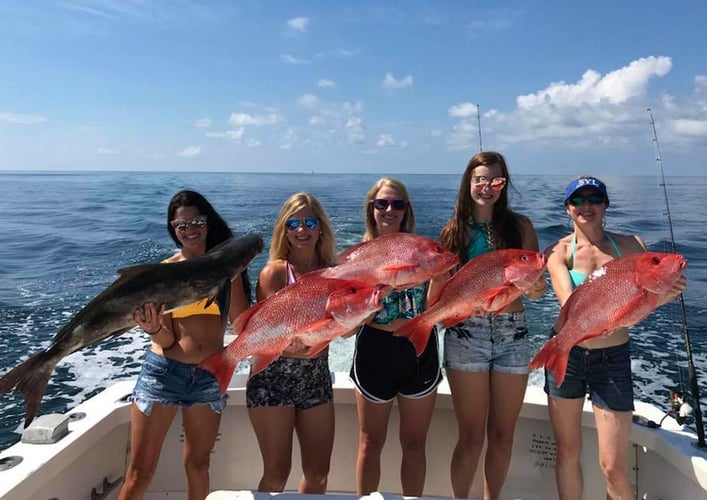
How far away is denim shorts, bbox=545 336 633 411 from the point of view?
9.44ft

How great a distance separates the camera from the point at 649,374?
7184 mm

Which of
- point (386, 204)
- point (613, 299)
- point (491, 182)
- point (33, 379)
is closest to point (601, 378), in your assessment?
point (613, 299)

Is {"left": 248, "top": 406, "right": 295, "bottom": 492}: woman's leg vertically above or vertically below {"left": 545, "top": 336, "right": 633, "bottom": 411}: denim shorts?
below

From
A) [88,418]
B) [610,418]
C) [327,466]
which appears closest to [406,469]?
[327,466]

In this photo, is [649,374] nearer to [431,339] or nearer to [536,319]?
[536,319]

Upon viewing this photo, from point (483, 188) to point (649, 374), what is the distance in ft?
18.9

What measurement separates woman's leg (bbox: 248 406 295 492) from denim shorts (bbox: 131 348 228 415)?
295 mm

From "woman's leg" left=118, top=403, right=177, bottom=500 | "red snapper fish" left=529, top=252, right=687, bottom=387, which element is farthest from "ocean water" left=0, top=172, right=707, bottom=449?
"woman's leg" left=118, top=403, right=177, bottom=500

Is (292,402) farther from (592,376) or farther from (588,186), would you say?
(588,186)

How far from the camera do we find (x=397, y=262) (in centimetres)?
257

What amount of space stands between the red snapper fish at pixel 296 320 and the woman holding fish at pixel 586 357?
3.32ft

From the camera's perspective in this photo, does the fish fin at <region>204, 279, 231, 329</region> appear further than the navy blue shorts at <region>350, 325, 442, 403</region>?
No

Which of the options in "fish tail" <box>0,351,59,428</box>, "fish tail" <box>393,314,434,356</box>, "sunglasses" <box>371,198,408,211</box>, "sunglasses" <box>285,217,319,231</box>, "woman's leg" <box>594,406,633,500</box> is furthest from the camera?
"sunglasses" <box>371,198,408,211</box>

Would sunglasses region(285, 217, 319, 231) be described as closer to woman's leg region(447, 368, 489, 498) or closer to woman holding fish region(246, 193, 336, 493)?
woman holding fish region(246, 193, 336, 493)
